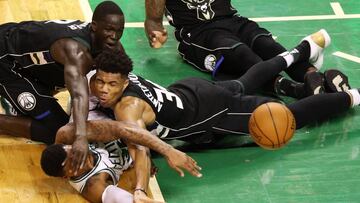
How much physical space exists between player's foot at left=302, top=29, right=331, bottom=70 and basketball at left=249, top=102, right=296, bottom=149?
1426 millimetres

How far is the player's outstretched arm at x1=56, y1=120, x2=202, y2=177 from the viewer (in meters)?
5.48

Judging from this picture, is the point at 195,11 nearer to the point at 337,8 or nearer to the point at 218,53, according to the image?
the point at 218,53

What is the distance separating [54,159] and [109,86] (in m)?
0.62

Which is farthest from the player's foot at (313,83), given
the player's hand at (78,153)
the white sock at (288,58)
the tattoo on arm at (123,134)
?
the player's hand at (78,153)

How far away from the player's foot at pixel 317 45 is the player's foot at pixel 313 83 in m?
0.32

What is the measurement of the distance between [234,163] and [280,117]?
21.6 inches

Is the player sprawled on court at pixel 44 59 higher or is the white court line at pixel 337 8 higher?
the player sprawled on court at pixel 44 59

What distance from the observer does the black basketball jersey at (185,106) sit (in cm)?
608

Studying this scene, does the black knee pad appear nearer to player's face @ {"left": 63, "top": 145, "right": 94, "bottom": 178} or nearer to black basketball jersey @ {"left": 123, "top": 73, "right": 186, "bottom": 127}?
black basketball jersey @ {"left": 123, "top": 73, "right": 186, "bottom": 127}

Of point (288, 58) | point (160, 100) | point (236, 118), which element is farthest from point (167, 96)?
point (288, 58)

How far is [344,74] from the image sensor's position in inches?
293

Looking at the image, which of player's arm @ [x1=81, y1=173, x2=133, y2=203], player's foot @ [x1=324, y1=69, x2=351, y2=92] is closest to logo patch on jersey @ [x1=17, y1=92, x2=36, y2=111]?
player's arm @ [x1=81, y1=173, x2=133, y2=203]

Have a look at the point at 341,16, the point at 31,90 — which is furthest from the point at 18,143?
the point at 341,16

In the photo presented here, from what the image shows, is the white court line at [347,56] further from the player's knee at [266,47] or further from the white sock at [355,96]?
the white sock at [355,96]
